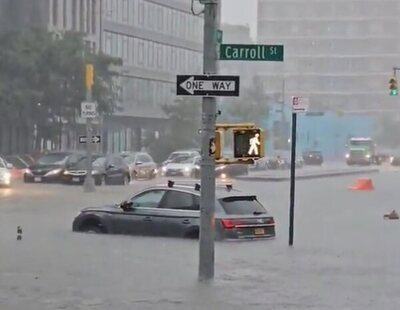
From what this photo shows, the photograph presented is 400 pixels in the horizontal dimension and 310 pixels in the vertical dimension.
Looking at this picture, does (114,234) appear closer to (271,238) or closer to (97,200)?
(271,238)

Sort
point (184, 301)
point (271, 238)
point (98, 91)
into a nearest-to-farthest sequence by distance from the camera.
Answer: point (184, 301) → point (271, 238) → point (98, 91)

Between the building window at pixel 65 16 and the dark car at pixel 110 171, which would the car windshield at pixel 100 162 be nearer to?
the dark car at pixel 110 171

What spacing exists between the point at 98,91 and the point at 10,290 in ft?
209

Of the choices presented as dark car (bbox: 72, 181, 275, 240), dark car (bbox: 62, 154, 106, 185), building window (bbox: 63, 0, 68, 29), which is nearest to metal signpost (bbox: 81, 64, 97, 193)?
dark car (bbox: 62, 154, 106, 185)

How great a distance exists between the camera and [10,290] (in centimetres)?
1488

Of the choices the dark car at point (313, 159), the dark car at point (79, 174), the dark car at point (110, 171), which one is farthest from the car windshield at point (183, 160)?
the dark car at point (313, 159)

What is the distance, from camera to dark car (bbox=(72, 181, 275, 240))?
72.6 ft

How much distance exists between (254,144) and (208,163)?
0.76 metres

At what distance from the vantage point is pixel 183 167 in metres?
62.3

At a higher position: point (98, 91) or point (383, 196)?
point (98, 91)

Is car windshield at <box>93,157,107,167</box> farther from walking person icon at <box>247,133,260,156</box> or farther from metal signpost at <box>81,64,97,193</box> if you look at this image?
walking person icon at <box>247,133,260,156</box>

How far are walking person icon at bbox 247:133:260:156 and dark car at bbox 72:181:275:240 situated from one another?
18.8 ft

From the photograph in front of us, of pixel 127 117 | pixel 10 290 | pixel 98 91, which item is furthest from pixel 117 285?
pixel 127 117

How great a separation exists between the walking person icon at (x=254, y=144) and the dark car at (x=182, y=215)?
18.8 feet
